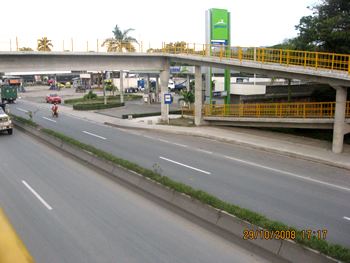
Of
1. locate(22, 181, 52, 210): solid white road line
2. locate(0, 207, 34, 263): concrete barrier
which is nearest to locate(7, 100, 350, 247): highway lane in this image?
locate(22, 181, 52, 210): solid white road line

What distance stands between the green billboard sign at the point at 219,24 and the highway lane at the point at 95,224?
65.4ft

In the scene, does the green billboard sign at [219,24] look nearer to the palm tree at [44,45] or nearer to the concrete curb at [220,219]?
the palm tree at [44,45]

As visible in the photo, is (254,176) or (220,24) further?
(220,24)

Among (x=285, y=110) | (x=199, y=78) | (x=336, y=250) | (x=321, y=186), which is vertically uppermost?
(x=199, y=78)

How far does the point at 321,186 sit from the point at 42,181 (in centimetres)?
1095

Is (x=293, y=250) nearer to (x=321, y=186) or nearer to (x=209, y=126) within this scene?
(x=321, y=186)

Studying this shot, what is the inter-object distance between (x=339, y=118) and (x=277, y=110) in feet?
16.1

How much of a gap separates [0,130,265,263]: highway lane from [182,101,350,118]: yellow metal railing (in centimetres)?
1388

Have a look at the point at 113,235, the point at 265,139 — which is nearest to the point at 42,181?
the point at 113,235

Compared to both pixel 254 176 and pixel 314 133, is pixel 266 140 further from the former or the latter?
pixel 254 176

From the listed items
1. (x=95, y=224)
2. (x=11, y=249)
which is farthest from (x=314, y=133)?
(x=11, y=249)

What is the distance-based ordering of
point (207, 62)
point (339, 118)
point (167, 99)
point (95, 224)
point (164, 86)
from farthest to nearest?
point (164, 86), point (167, 99), point (207, 62), point (339, 118), point (95, 224)

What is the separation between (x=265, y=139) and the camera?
20.7 metres

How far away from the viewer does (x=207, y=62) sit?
24062mm
